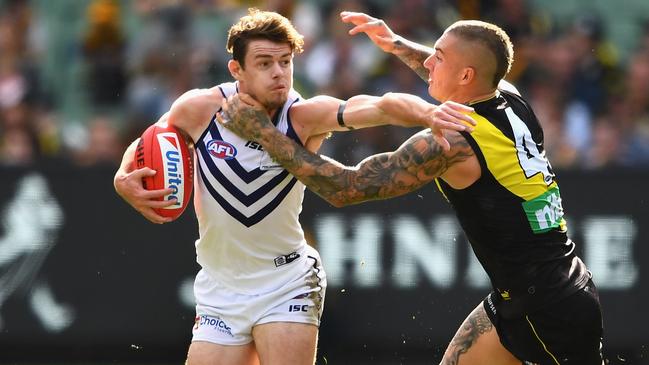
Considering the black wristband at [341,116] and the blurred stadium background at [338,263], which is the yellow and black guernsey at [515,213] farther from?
the blurred stadium background at [338,263]

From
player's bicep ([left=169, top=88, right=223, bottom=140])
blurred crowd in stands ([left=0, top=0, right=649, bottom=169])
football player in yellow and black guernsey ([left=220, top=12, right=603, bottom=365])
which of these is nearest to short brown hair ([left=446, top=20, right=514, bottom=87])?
football player in yellow and black guernsey ([left=220, top=12, right=603, bottom=365])

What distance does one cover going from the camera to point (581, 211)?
10.1m

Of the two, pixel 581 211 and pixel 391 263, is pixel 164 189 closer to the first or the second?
pixel 391 263

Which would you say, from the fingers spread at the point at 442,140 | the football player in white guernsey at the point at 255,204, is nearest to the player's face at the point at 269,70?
the football player in white guernsey at the point at 255,204

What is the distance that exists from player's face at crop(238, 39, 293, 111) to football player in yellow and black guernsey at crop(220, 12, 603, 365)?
9 cm

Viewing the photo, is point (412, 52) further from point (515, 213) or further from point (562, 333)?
point (562, 333)

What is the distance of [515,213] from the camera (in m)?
6.07

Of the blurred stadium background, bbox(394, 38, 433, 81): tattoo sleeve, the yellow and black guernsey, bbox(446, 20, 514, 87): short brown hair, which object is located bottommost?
the blurred stadium background

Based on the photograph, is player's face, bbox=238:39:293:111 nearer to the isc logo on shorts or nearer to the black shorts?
the isc logo on shorts

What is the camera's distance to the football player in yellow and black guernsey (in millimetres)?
6039

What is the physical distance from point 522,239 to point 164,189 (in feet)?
6.21

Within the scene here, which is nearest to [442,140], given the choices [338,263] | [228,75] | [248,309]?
[248,309]

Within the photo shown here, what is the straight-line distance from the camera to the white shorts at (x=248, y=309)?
628 cm

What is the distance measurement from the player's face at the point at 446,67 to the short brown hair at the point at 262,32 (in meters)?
0.74
